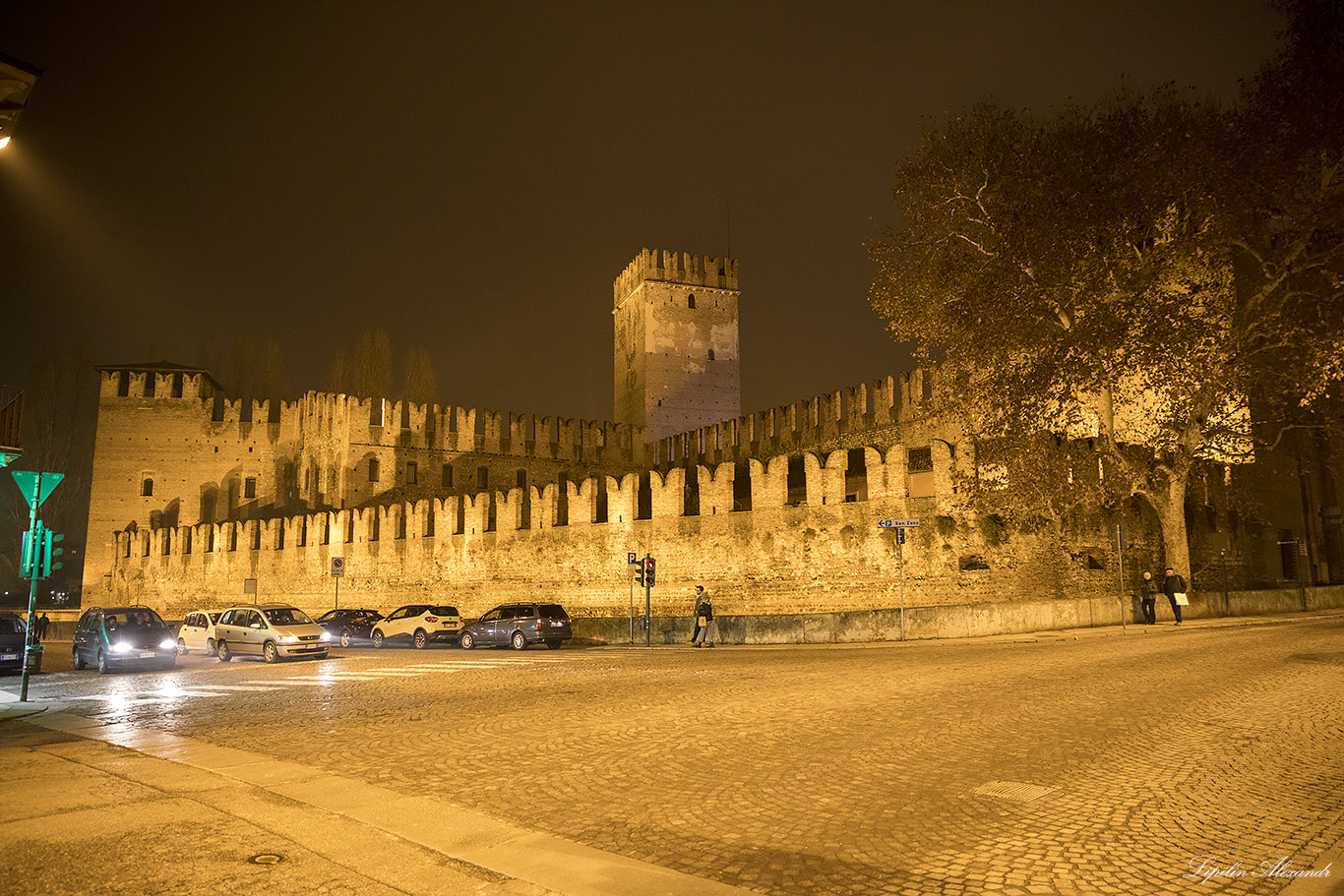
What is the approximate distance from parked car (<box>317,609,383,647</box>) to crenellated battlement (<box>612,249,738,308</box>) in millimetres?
34355

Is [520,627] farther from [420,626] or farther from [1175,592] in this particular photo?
[1175,592]

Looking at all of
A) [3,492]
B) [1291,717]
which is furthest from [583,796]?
[3,492]

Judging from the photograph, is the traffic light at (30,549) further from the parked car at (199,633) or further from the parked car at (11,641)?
the parked car at (199,633)

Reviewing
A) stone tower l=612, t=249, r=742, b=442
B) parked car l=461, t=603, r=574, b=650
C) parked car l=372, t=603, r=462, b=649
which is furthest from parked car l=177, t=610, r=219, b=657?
stone tower l=612, t=249, r=742, b=442

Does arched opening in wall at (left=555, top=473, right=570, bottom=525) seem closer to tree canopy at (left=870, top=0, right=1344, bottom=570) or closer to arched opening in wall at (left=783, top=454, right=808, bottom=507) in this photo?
arched opening in wall at (left=783, top=454, right=808, bottom=507)

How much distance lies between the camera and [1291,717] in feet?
23.0

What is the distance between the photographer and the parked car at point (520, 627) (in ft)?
67.6

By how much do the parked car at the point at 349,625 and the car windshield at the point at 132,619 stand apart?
7.44 m

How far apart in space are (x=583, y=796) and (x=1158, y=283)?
19938 millimetres

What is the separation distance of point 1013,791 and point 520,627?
1681 centimetres

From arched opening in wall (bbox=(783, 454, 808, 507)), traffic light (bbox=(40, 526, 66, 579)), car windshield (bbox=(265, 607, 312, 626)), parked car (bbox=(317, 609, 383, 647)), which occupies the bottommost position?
parked car (bbox=(317, 609, 383, 647))

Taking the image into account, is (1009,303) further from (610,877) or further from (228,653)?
(228,653)

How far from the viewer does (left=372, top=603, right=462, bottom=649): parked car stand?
22.9 metres

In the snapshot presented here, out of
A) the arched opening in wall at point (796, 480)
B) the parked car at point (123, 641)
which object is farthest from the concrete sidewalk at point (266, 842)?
the arched opening in wall at point (796, 480)
